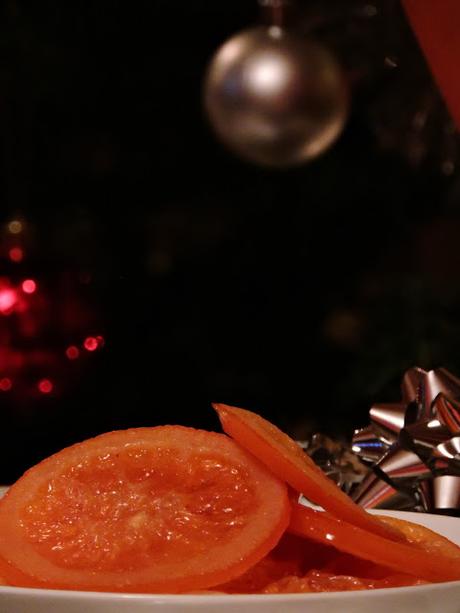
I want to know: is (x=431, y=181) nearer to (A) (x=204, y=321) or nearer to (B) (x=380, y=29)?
(B) (x=380, y=29)

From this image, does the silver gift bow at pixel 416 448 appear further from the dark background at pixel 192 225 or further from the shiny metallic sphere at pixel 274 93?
the dark background at pixel 192 225

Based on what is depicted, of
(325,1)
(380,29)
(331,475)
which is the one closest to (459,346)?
(331,475)

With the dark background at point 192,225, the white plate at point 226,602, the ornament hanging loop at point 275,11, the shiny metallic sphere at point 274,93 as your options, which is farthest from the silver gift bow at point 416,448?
the dark background at point 192,225

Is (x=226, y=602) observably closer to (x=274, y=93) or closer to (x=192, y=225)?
(x=274, y=93)

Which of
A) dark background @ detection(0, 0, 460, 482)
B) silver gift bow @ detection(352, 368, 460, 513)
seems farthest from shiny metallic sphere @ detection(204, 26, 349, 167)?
silver gift bow @ detection(352, 368, 460, 513)

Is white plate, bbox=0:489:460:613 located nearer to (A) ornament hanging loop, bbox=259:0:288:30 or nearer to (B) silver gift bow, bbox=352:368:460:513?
(B) silver gift bow, bbox=352:368:460:513
